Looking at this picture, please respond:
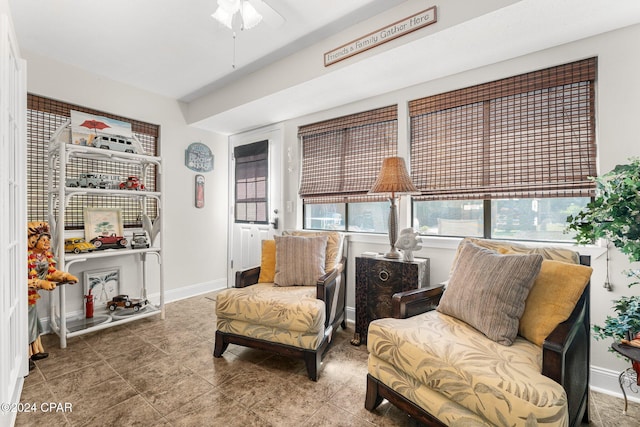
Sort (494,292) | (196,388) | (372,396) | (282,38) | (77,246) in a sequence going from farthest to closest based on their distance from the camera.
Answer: (77,246) < (282,38) < (196,388) < (372,396) < (494,292)

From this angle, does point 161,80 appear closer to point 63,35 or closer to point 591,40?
point 63,35

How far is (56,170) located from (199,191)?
146cm

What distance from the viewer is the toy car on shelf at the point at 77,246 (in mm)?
2572

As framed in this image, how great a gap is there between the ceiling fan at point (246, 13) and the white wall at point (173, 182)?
6.07 ft

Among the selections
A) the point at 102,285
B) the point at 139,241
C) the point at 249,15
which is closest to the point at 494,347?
the point at 249,15

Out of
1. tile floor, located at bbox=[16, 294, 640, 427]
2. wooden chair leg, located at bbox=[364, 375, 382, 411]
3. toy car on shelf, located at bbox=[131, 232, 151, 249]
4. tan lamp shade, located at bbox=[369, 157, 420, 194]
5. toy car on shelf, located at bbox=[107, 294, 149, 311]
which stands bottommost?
tile floor, located at bbox=[16, 294, 640, 427]

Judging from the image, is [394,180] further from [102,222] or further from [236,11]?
[102,222]

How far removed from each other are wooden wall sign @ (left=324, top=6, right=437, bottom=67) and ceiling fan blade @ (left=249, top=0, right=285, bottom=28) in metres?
0.46

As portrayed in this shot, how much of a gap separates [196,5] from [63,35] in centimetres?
126

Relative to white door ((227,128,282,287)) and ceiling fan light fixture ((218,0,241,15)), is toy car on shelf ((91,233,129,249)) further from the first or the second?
ceiling fan light fixture ((218,0,241,15))

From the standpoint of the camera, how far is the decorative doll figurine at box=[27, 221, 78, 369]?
2.12 metres

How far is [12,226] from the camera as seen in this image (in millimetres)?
1712

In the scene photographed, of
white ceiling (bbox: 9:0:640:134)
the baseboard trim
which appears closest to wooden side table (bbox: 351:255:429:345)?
the baseboard trim

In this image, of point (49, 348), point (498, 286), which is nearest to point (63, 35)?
point (49, 348)
